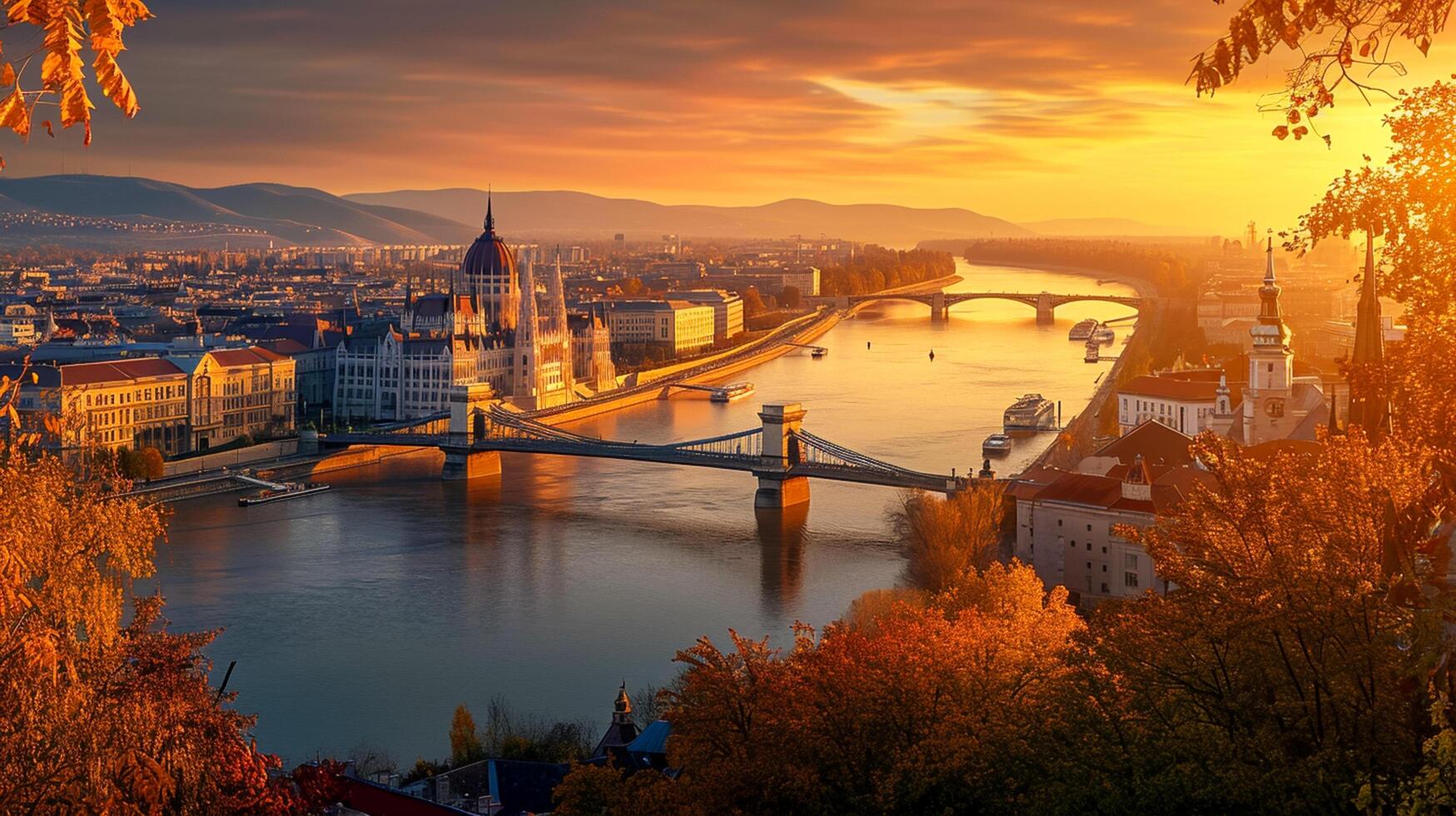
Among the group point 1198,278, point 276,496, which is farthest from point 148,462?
point 1198,278

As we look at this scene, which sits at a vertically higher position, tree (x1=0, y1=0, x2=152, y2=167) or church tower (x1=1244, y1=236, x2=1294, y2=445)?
tree (x1=0, y1=0, x2=152, y2=167)

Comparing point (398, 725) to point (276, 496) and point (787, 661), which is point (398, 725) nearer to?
point (787, 661)

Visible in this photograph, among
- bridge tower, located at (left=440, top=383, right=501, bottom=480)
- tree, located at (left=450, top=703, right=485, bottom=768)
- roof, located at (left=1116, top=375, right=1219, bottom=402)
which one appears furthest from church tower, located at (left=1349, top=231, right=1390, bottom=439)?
bridge tower, located at (left=440, top=383, right=501, bottom=480)

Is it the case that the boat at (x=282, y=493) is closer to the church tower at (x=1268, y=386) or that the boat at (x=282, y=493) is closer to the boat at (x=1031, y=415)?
the boat at (x=1031, y=415)

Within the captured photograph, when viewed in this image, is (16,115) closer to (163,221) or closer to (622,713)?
(622,713)

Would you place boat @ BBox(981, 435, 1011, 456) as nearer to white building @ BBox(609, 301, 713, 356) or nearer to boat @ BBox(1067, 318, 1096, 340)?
white building @ BBox(609, 301, 713, 356)
